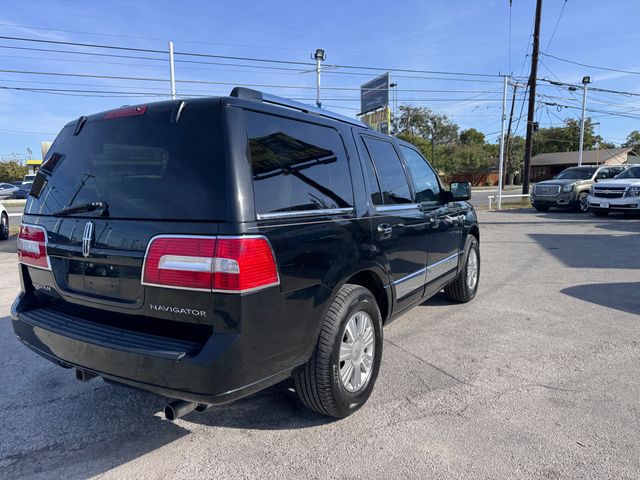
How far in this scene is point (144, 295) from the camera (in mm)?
2332

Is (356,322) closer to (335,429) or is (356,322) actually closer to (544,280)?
(335,429)

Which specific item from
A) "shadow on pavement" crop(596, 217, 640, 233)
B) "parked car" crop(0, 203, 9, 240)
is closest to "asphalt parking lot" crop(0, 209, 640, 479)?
"parked car" crop(0, 203, 9, 240)

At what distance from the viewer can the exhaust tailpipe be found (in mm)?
2318

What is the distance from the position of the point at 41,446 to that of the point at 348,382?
1.92m

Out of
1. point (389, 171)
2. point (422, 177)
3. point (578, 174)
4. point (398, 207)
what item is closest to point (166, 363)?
point (398, 207)

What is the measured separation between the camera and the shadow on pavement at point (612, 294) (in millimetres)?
5629

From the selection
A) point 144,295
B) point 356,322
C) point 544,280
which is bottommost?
point 544,280

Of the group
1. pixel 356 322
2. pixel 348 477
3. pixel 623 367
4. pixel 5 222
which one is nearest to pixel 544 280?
pixel 623 367

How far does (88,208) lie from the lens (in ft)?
8.44

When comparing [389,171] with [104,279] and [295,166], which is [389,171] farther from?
[104,279]

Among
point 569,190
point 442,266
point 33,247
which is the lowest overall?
point 442,266

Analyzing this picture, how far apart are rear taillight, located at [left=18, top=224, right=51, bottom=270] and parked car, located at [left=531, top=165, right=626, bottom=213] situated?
1866 centimetres

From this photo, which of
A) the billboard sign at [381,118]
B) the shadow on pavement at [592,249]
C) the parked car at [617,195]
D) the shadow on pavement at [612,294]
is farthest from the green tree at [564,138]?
the shadow on pavement at [612,294]

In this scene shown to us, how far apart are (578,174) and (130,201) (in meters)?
20.6
